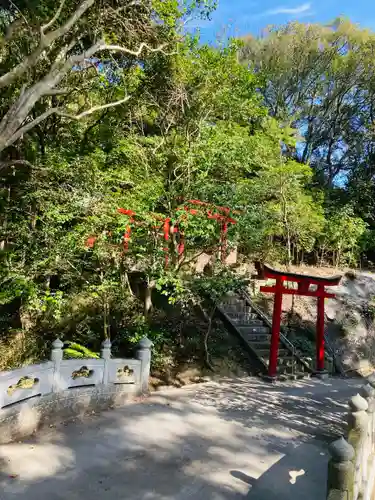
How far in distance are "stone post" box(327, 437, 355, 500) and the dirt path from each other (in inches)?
54.5

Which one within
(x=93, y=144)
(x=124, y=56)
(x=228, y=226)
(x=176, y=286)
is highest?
(x=124, y=56)

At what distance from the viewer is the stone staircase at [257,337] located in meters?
11.7

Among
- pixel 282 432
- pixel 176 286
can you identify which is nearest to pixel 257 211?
pixel 176 286

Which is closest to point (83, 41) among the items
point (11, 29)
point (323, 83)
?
point (11, 29)

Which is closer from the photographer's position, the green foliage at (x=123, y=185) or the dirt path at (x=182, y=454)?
the dirt path at (x=182, y=454)

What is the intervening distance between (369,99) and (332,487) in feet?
84.2

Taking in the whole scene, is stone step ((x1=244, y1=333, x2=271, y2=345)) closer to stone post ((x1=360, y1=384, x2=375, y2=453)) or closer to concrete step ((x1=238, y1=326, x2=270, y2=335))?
concrete step ((x1=238, y1=326, x2=270, y2=335))

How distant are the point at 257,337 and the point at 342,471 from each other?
31.3 feet

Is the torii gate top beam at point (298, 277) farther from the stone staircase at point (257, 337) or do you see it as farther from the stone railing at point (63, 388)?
the stone railing at point (63, 388)

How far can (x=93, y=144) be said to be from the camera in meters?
11.7

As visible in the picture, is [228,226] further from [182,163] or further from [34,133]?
[34,133]

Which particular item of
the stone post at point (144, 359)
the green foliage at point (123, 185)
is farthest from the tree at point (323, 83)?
the stone post at point (144, 359)

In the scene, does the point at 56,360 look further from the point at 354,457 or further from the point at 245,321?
the point at 245,321

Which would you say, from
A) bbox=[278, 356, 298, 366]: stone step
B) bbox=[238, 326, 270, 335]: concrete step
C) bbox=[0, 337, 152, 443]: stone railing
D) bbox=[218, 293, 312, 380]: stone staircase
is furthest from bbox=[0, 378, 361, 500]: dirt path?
bbox=[238, 326, 270, 335]: concrete step
